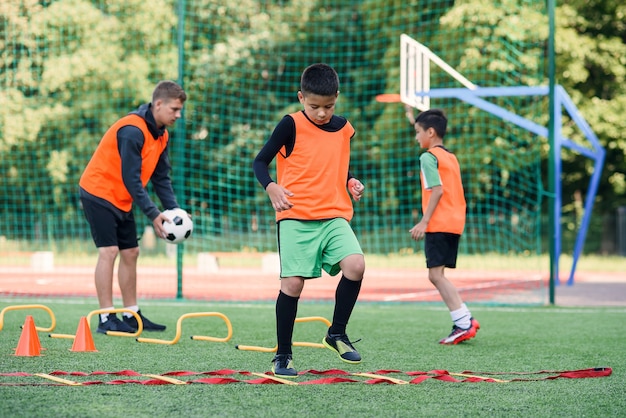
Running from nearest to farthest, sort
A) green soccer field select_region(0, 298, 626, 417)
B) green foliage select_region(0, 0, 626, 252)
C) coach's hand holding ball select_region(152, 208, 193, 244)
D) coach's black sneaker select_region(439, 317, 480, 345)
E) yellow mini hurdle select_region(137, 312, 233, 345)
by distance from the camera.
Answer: green soccer field select_region(0, 298, 626, 417) → yellow mini hurdle select_region(137, 312, 233, 345) → coach's black sneaker select_region(439, 317, 480, 345) → coach's hand holding ball select_region(152, 208, 193, 244) → green foliage select_region(0, 0, 626, 252)

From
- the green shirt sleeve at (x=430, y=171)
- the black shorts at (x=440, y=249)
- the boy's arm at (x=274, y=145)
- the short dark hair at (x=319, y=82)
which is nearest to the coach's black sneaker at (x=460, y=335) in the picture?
the black shorts at (x=440, y=249)

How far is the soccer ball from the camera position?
241 inches

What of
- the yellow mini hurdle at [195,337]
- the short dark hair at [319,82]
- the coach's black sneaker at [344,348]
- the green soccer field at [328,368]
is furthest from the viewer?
the yellow mini hurdle at [195,337]

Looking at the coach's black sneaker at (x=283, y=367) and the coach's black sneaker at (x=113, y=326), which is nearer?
the coach's black sneaker at (x=283, y=367)

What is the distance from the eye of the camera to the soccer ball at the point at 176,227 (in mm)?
6129

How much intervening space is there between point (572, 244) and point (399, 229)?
7.93 meters

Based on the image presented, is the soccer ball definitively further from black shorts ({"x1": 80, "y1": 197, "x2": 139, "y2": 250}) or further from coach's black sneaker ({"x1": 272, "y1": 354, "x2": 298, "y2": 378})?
coach's black sneaker ({"x1": 272, "y1": 354, "x2": 298, "y2": 378})

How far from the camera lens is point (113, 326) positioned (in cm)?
638

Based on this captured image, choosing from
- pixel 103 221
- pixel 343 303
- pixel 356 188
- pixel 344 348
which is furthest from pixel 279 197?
pixel 103 221

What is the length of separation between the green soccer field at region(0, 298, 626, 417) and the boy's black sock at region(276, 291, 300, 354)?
0.64ft

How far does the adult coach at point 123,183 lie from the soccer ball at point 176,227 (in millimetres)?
239

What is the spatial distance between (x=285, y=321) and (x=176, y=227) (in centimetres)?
186

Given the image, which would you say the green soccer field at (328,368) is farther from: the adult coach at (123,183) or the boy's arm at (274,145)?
the boy's arm at (274,145)

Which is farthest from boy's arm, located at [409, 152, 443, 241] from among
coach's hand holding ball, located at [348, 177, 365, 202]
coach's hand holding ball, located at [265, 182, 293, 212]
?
coach's hand holding ball, located at [265, 182, 293, 212]
